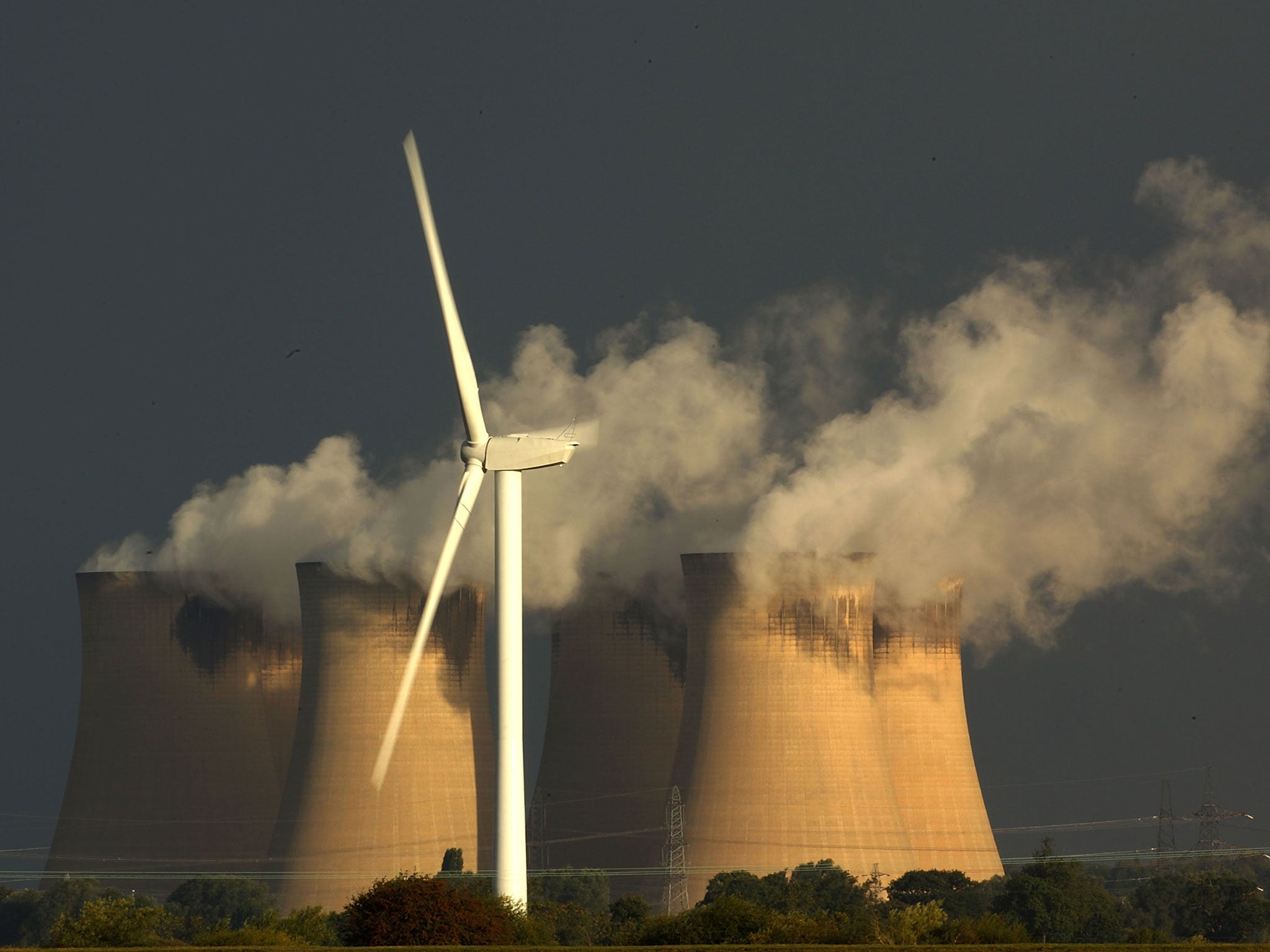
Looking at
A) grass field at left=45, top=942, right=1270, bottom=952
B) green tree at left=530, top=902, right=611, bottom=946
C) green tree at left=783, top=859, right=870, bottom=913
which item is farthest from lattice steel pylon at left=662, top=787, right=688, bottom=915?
grass field at left=45, top=942, right=1270, bottom=952

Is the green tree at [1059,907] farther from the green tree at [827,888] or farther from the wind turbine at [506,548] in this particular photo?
the wind turbine at [506,548]

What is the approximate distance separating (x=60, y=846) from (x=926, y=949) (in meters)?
32.4

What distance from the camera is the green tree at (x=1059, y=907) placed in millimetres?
43406

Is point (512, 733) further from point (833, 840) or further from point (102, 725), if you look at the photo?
point (102, 725)

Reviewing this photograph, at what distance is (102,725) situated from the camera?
2080 inches

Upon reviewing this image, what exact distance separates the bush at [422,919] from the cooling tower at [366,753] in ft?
63.4

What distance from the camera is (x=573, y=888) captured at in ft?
162

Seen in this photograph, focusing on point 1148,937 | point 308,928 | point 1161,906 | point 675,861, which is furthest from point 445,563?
point 1161,906

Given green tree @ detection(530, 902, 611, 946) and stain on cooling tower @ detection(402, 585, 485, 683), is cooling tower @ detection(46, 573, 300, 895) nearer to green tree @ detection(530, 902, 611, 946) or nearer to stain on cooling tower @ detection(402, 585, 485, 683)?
stain on cooling tower @ detection(402, 585, 485, 683)

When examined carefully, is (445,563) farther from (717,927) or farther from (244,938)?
(717,927)

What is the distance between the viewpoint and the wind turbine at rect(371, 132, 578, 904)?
30.2m

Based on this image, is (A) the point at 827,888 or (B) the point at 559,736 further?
(B) the point at 559,736

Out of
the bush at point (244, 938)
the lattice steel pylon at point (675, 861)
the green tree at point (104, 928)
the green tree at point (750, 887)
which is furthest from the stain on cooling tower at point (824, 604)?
the green tree at point (104, 928)

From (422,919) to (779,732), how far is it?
60.9 feet
